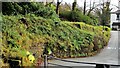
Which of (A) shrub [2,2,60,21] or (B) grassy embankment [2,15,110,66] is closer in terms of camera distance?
(B) grassy embankment [2,15,110,66]

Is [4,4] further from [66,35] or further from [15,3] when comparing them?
[66,35]

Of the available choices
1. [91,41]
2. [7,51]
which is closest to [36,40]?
[7,51]

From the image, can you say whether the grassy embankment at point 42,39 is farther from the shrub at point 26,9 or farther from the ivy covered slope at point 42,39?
the shrub at point 26,9

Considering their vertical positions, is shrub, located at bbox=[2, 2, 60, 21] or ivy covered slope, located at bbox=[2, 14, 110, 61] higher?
shrub, located at bbox=[2, 2, 60, 21]

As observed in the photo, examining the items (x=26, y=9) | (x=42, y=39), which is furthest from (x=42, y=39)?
(x=26, y=9)

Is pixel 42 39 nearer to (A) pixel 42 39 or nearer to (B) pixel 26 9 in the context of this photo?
(A) pixel 42 39

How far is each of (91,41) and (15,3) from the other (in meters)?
5.60

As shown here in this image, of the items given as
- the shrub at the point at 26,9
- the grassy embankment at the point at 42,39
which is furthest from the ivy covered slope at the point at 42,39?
the shrub at the point at 26,9

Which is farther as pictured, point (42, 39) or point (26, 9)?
point (26, 9)

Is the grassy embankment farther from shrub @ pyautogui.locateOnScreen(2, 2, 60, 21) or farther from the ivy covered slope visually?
shrub @ pyautogui.locateOnScreen(2, 2, 60, 21)

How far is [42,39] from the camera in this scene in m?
12.0

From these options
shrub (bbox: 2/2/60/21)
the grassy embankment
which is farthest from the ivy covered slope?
shrub (bbox: 2/2/60/21)

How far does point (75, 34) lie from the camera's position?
15.7 metres

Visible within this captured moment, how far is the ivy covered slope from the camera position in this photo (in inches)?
370
